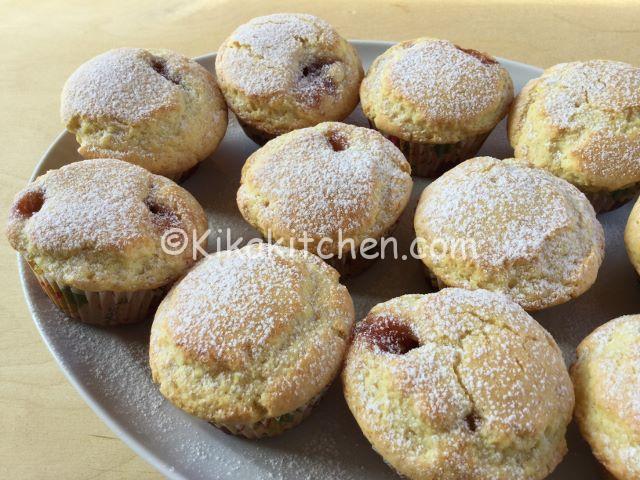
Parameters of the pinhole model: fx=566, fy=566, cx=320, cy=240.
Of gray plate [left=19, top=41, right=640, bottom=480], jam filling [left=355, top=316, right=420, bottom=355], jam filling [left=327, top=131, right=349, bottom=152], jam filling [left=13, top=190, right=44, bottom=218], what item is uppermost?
jam filling [left=327, top=131, right=349, bottom=152]

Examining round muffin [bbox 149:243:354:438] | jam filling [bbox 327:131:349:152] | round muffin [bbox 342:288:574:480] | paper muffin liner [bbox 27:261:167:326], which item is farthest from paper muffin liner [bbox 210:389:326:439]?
jam filling [bbox 327:131:349:152]

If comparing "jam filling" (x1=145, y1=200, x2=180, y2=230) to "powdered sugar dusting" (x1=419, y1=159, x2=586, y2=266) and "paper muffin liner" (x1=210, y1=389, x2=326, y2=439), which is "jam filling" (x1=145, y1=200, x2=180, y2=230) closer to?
"paper muffin liner" (x1=210, y1=389, x2=326, y2=439)

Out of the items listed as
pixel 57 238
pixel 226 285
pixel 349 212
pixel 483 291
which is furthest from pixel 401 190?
pixel 57 238

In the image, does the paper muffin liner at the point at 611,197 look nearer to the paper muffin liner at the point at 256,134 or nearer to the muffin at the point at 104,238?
the paper muffin liner at the point at 256,134

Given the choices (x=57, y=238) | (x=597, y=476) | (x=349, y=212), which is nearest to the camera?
(x=597, y=476)

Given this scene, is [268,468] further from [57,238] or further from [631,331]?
[631,331]

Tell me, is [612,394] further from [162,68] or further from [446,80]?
[162,68]

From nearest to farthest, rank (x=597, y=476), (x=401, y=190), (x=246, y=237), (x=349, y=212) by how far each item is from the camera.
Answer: (x=597, y=476) < (x=349, y=212) < (x=401, y=190) < (x=246, y=237)
